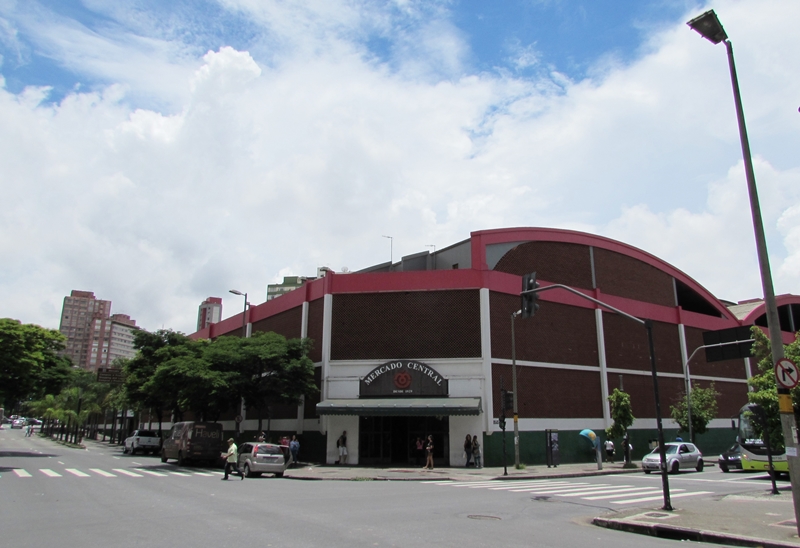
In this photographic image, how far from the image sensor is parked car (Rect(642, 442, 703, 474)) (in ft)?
94.1

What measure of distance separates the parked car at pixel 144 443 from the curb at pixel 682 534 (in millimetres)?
39773

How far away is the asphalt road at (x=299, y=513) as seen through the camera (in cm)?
1005

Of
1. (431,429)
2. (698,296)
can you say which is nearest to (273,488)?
(431,429)

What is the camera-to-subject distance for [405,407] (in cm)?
3077

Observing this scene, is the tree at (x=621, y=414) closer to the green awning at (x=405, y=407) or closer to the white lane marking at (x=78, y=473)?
the green awning at (x=405, y=407)

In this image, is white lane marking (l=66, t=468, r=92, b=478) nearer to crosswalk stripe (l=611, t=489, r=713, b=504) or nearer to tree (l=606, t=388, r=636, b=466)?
crosswalk stripe (l=611, t=489, r=713, b=504)

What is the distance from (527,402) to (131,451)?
1205 inches

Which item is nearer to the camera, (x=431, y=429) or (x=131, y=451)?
(x=431, y=429)

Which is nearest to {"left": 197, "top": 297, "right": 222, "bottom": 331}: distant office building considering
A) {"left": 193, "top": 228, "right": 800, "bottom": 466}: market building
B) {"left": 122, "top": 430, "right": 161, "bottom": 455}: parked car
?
{"left": 122, "top": 430, "right": 161, "bottom": 455}: parked car

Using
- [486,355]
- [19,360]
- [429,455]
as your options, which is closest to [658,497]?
[429,455]

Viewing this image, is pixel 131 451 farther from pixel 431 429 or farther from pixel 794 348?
pixel 794 348

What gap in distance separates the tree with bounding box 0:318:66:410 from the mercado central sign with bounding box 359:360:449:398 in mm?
17247

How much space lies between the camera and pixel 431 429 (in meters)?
32.6

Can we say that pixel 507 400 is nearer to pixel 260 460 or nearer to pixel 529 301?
pixel 260 460
